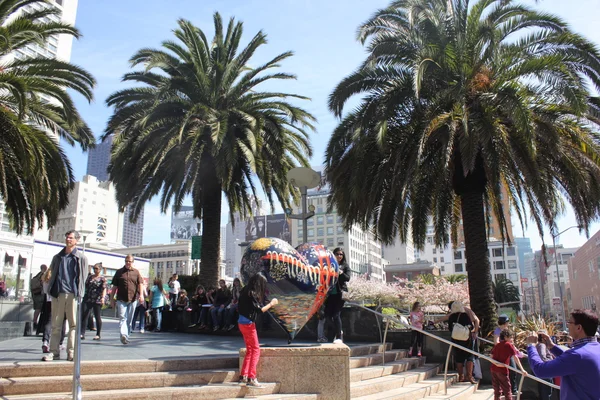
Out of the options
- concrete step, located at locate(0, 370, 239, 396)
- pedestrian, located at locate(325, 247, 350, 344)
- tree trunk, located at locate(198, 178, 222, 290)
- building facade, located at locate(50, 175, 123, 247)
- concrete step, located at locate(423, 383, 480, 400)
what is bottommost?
concrete step, located at locate(423, 383, 480, 400)

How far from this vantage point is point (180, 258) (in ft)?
461

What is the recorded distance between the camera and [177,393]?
6.36 metres

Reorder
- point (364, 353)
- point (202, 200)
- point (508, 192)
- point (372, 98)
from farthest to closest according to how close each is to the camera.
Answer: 1. point (202, 200)
2. point (508, 192)
3. point (372, 98)
4. point (364, 353)

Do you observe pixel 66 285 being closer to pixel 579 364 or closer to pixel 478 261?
pixel 579 364

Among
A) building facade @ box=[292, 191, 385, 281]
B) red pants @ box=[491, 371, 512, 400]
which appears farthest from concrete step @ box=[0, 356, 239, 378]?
building facade @ box=[292, 191, 385, 281]

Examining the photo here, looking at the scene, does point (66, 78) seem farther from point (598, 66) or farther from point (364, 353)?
point (598, 66)

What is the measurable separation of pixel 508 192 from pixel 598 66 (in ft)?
Answer: 15.3

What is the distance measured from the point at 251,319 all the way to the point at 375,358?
13.9 ft

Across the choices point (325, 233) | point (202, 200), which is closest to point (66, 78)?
point (202, 200)

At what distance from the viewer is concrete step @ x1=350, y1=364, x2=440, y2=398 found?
817cm

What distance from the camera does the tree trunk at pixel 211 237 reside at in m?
18.0

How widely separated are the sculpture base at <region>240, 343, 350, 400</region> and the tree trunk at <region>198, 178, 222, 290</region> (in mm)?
10653

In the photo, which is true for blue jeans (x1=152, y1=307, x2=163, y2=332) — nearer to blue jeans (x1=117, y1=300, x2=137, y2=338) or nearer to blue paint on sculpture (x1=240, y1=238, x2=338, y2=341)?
blue jeans (x1=117, y1=300, x2=137, y2=338)

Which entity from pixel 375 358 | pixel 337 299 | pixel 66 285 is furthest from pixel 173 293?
pixel 66 285
